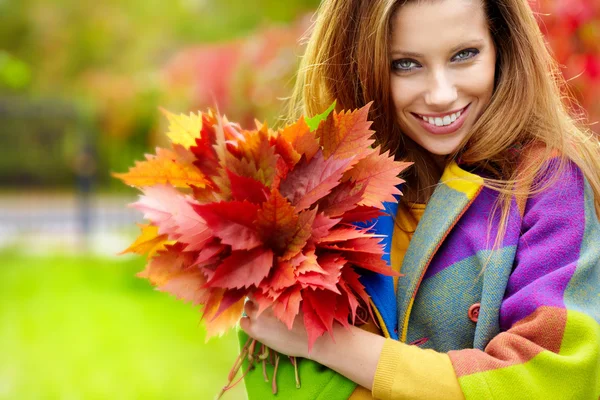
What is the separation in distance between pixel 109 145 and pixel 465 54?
64.6 feet

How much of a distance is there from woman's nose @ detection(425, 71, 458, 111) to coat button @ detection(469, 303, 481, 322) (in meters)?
0.53

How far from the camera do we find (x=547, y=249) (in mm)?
1902

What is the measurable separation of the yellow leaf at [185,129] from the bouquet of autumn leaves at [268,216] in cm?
3

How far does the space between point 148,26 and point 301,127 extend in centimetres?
2134

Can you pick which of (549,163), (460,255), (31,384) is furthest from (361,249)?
(31,384)

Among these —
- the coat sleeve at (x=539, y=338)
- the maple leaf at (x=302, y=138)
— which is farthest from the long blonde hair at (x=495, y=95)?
the maple leaf at (x=302, y=138)

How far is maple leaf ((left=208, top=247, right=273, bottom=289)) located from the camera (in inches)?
68.8

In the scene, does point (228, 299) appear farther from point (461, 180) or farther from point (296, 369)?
point (461, 180)

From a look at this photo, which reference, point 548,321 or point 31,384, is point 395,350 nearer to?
point 548,321

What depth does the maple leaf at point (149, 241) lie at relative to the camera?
1.92 meters

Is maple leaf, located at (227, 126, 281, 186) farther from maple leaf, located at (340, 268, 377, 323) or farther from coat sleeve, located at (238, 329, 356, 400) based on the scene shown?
coat sleeve, located at (238, 329, 356, 400)

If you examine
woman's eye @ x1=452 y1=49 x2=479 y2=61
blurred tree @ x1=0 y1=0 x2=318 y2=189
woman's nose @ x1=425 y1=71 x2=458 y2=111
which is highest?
woman's eye @ x1=452 y1=49 x2=479 y2=61

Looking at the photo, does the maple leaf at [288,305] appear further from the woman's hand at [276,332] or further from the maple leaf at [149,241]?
the maple leaf at [149,241]

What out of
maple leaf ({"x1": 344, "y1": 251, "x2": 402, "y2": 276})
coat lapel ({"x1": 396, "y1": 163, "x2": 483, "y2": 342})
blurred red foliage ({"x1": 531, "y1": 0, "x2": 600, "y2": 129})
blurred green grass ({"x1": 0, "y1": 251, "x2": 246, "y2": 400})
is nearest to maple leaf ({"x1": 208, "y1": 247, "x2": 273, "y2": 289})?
maple leaf ({"x1": 344, "y1": 251, "x2": 402, "y2": 276})
